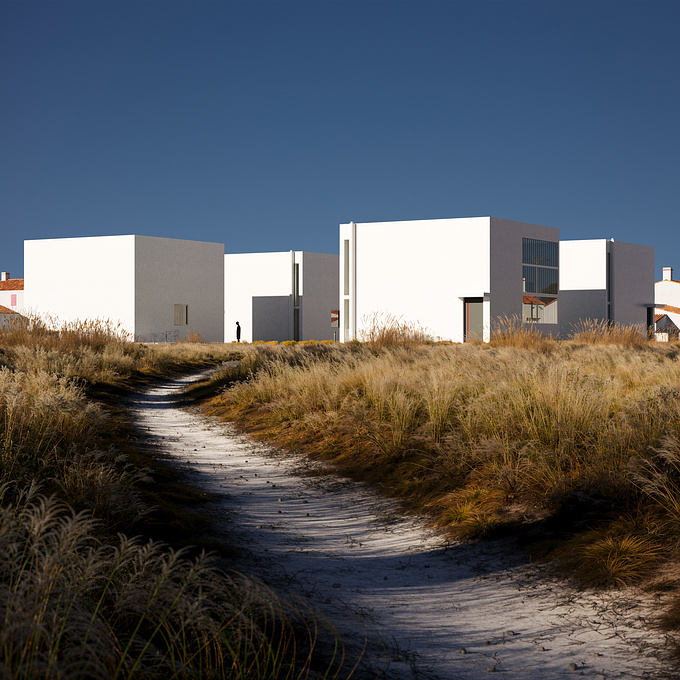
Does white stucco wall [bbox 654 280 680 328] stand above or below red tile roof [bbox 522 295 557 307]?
above

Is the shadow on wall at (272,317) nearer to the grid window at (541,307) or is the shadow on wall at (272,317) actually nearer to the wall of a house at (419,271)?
the wall of a house at (419,271)

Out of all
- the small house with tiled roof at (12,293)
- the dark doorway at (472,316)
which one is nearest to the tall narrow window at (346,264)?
the dark doorway at (472,316)

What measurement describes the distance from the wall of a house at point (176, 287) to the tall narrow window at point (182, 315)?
0.18 meters

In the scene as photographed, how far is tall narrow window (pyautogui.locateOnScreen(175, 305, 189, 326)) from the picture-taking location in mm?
47969

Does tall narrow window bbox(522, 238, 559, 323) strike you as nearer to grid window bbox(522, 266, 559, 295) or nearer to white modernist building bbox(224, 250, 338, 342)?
grid window bbox(522, 266, 559, 295)

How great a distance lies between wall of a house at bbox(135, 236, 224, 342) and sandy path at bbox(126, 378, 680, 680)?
39.8 meters

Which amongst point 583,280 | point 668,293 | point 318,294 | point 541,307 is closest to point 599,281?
point 583,280

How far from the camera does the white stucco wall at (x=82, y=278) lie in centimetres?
4488

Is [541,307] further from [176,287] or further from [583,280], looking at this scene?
[176,287]

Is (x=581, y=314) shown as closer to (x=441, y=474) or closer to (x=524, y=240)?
(x=524, y=240)

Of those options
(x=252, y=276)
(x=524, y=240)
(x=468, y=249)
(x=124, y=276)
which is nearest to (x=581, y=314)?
(x=524, y=240)

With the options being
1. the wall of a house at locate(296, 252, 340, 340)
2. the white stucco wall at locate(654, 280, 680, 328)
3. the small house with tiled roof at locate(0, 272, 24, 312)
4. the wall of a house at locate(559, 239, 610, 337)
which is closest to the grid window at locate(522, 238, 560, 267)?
the wall of a house at locate(559, 239, 610, 337)

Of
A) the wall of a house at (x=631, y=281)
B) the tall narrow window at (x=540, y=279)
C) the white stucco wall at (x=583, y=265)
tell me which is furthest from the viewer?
the wall of a house at (x=631, y=281)

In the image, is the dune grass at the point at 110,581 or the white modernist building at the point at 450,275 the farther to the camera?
the white modernist building at the point at 450,275
